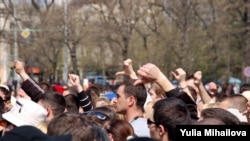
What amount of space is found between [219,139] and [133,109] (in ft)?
10.8

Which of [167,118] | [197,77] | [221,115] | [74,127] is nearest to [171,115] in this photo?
[167,118]

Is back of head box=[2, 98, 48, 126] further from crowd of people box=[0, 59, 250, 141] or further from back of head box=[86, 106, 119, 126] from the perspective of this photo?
back of head box=[86, 106, 119, 126]

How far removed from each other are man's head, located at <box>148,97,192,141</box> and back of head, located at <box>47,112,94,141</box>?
87 centimetres

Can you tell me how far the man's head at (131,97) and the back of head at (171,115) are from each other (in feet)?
5.49

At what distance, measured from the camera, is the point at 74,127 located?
528cm

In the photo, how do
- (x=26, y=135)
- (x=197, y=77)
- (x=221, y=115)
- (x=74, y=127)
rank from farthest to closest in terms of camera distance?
(x=197, y=77) < (x=221, y=115) < (x=74, y=127) < (x=26, y=135)

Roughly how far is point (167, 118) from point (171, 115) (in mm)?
43

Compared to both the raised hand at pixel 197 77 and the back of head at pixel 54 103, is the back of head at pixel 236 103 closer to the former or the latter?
the raised hand at pixel 197 77

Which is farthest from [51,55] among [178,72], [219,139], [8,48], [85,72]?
[219,139]

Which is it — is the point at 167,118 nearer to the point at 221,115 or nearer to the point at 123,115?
the point at 221,115

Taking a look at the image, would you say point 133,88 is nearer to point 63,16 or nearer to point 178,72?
point 178,72

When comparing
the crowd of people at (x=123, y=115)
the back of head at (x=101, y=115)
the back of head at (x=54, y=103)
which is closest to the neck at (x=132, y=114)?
the crowd of people at (x=123, y=115)

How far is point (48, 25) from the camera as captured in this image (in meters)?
46.4

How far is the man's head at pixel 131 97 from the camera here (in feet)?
26.2
